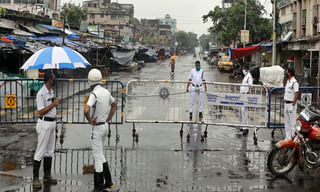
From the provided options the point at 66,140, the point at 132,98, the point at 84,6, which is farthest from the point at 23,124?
the point at 84,6

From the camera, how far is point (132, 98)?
10922 millimetres

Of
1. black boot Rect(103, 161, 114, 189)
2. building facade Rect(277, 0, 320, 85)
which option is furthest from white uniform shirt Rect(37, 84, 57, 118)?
building facade Rect(277, 0, 320, 85)

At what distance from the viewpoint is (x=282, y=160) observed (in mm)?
7461

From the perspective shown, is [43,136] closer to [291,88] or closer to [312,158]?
[312,158]

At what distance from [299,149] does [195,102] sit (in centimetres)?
409

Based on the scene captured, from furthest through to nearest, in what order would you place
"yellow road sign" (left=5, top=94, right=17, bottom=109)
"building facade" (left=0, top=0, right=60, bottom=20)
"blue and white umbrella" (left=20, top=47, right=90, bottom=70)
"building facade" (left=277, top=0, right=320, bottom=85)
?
"building facade" (left=0, top=0, right=60, bottom=20) → "building facade" (left=277, top=0, right=320, bottom=85) → "yellow road sign" (left=5, top=94, right=17, bottom=109) → "blue and white umbrella" (left=20, top=47, right=90, bottom=70)

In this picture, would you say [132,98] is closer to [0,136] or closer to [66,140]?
[66,140]

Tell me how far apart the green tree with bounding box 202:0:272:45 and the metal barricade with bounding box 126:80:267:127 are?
46261 mm

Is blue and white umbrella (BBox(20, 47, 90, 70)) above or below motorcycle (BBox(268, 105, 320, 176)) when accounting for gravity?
above

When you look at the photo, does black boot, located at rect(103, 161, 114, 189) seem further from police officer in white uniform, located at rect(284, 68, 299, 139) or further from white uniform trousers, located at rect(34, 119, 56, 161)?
police officer in white uniform, located at rect(284, 68, 299, 139)

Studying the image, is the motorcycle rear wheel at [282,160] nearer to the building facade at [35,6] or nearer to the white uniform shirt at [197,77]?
the white uniform shirt at [197,77]

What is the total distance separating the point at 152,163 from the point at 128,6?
138m

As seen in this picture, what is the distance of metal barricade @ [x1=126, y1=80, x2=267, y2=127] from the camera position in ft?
35.1

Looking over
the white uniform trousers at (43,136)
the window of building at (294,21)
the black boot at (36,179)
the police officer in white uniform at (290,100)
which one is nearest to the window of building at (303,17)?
the window of building at (294,21)
